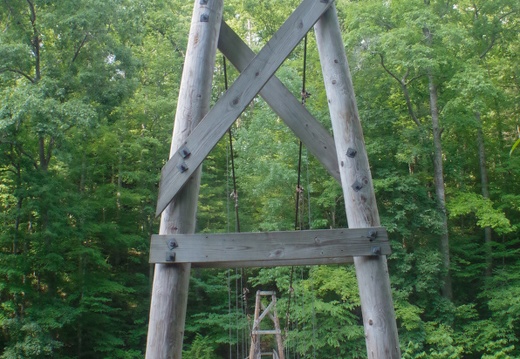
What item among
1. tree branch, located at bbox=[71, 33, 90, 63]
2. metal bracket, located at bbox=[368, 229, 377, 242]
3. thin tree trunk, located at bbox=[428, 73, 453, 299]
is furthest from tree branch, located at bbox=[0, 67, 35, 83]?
metal bracket, located at bbox=[368, 229, 377, 242]

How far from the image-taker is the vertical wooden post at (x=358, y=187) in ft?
7.51

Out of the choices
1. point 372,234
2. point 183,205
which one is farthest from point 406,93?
point 183,205

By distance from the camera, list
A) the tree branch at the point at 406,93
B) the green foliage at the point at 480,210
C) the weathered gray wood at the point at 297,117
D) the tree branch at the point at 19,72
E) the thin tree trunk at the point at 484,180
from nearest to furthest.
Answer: the weathered gray wood at the point at 297,117
the tree branch at the point at 19,72
the green foliage at the point at 480,210
the tree branch at the point at 406,93
the thin tree trunk at the point at 484,180

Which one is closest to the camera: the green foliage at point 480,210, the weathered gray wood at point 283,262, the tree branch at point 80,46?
the weathered gray wood at point 283,262

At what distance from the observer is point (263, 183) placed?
1223 centimetres

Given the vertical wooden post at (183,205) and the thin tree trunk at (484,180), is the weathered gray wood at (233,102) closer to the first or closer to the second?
the vertical wooden post at (183,205)

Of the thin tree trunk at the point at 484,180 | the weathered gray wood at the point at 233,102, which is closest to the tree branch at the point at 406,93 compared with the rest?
the thin tree trunk at the point at 484,180

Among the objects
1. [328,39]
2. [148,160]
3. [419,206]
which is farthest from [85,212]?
[328,39]

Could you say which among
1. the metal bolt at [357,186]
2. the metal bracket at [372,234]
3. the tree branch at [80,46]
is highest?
the tree branch at [80,46]

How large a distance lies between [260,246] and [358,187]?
1.62ft

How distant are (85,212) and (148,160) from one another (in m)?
2.24

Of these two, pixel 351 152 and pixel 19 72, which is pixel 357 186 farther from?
pixel 19 72

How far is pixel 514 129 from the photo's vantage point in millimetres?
13805

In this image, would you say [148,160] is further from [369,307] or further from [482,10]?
[369,307]
